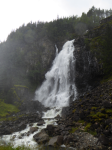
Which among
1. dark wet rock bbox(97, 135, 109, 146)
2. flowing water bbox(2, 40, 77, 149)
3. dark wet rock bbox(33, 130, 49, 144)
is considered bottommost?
dark wet rock bbox(33, 130, 49, 144)

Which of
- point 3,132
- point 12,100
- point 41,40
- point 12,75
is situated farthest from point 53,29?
point 3,132

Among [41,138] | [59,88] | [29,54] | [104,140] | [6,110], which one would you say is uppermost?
[29,54]

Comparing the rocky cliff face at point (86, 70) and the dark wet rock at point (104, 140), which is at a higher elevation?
the rocky cliff face at point (86, 70)

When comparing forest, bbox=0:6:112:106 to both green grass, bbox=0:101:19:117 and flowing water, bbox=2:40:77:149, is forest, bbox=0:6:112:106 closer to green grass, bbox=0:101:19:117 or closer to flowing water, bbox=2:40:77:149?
green grass, bbox=0:101:19:117

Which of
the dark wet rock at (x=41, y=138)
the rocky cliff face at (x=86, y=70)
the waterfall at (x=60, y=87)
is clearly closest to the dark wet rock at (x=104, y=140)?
the dark wet rock at (x=41, y=138)

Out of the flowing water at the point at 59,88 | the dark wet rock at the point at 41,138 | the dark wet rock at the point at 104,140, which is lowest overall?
the dark wet rock at the point at 41,138

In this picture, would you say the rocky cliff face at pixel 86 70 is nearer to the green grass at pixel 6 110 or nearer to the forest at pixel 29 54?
the green grass at pixel 6 110

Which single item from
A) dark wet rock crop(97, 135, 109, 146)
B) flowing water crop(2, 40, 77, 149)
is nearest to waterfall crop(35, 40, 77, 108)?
flowing water crop(2, 40, 77, 149)

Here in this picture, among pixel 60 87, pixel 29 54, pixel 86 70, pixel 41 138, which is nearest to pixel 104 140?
pixel 41 138

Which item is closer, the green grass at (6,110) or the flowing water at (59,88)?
the green grass at (6,110)

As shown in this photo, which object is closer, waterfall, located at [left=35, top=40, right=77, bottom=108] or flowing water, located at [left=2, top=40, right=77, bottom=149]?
flowing water, located at [left=2, top=40, right=77, bottom=149]

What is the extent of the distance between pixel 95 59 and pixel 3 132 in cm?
2906

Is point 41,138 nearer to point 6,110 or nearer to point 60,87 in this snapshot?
point 6,110

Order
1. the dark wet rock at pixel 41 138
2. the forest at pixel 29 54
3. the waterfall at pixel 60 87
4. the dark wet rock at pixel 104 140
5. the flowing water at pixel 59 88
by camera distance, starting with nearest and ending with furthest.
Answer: the dark wet rock at pixel 104 140 < the dark wet rock at pixel 41 138 < the flowing water at pixel 59 88 < the waterfall at pixel 60 87 < the forest at pixel 29 54
